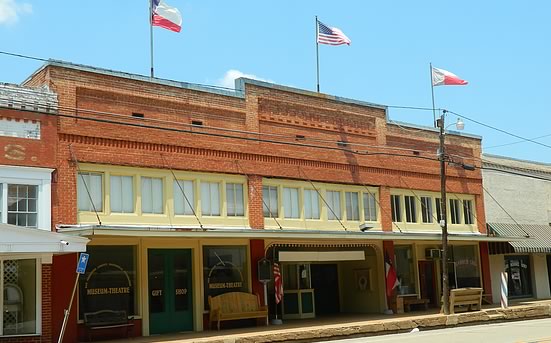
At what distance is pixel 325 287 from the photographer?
2970cm

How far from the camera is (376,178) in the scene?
27828mm

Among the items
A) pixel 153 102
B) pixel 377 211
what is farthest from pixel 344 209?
pixel 153 102

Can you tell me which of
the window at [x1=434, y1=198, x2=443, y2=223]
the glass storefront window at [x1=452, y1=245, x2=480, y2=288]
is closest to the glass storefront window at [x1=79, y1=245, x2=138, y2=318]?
the window at [x1=434, y1=198, x2=443, y2=223]

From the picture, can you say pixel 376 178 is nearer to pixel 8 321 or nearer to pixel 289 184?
pixel 289 184

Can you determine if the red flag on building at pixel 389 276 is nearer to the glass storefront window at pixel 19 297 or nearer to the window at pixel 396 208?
the window at pixel 396 208

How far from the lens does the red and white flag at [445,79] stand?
94.0ft

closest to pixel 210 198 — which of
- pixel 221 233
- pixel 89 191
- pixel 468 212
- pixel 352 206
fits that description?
pixel 221 233

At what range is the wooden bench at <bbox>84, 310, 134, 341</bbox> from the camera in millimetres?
19469

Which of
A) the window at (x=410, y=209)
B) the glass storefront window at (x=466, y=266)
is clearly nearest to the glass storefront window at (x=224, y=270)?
the window at (x=410, y=209)

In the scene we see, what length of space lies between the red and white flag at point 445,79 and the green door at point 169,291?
12.7 metres

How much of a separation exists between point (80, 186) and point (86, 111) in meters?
2.11

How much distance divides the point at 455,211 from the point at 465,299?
19.2 ft

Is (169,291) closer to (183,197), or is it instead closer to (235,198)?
(183,197)

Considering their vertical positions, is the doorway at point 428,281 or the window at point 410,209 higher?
the window at point 410,209
